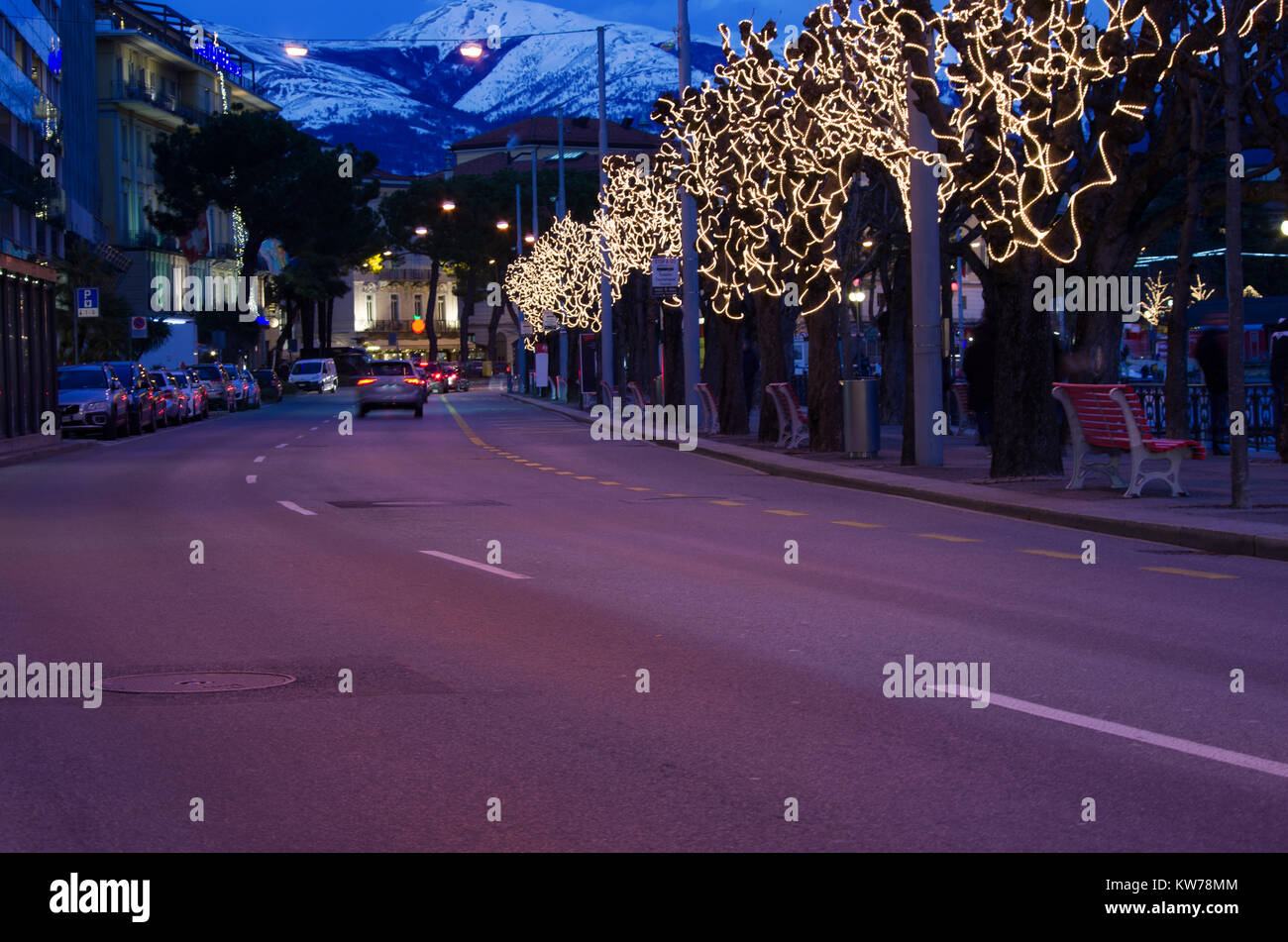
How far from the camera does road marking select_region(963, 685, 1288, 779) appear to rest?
725 centimetres

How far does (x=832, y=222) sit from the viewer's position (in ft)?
103

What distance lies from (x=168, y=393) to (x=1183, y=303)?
34.2m

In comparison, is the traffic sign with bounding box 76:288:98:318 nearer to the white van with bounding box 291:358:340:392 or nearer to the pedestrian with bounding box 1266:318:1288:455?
the pedestrian with bounding box 1266:318:1288:455

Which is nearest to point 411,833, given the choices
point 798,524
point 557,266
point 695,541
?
point 695,541

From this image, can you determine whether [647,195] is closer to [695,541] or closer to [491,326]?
[695,541]

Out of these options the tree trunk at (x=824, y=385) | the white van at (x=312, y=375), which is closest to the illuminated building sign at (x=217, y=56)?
the white van at (x=312, y=375)

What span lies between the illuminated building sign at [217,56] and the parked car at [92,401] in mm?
64025

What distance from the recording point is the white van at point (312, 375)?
98.5m

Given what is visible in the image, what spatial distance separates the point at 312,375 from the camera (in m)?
98.8

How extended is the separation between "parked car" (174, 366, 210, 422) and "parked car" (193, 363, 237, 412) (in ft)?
13.9

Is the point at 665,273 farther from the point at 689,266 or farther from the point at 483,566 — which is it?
the point at 483,566

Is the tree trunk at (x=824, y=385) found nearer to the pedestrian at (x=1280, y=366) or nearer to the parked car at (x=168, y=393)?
the pedestrian at (x=1280, y=366)

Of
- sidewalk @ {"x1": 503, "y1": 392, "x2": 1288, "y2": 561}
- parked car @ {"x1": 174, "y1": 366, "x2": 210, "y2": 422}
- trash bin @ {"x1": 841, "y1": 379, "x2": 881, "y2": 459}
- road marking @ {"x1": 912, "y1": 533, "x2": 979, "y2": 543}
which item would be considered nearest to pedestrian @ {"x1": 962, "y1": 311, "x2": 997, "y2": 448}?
sidewalk @ {"x1": 503, "y1": 392, "x2": 1288, "y2": 561}
